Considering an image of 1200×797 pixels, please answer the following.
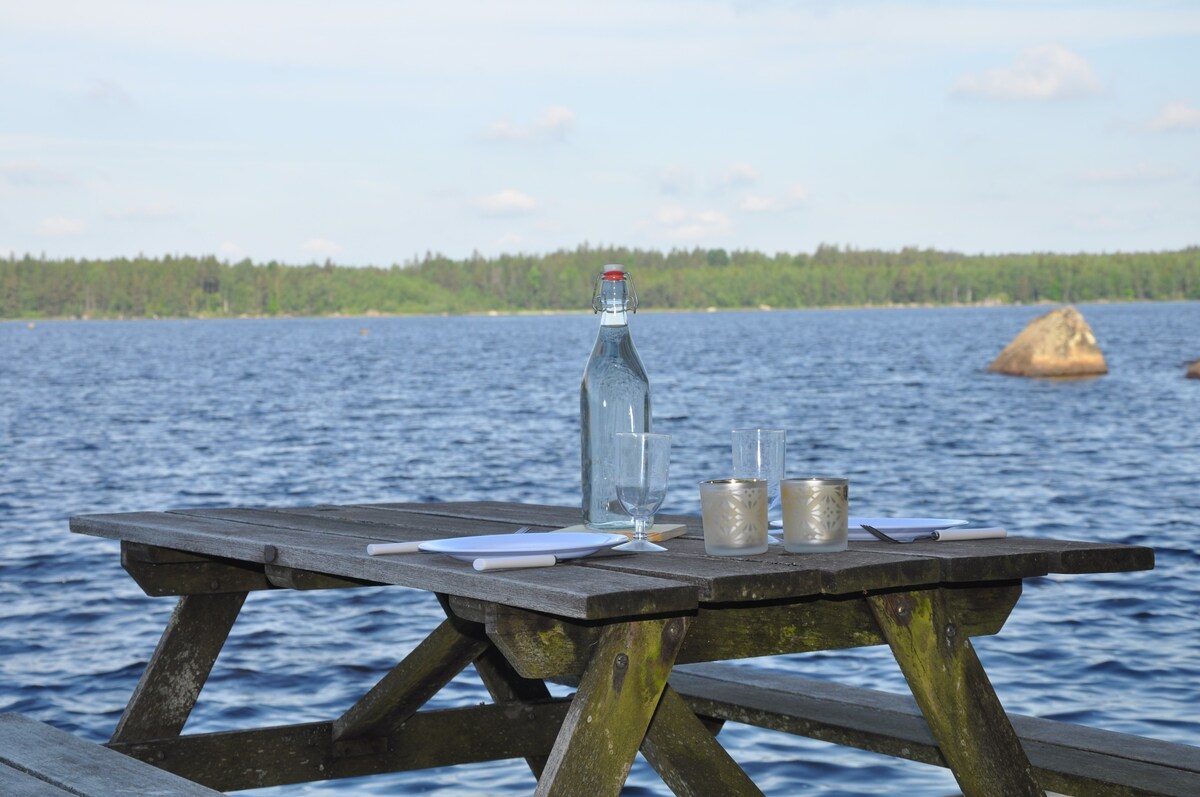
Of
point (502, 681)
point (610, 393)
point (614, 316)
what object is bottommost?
point (502, 681)

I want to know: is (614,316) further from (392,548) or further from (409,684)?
(409,684)

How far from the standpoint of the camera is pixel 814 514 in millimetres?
2479

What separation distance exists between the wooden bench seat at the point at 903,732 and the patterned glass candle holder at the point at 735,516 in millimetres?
1073

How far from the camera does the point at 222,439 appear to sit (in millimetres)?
25547

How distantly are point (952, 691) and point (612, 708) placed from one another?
0.66 m

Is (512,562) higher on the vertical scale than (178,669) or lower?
higher

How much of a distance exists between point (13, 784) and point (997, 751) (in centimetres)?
182

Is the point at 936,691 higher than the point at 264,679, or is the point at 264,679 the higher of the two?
the point at 936,691

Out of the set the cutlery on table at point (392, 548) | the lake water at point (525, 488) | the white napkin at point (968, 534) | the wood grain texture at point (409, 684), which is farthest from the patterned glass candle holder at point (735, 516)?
the lake water at point (525, 488)

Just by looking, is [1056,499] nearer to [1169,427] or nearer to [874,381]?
[1169,427]

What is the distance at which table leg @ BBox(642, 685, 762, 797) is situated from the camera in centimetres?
268

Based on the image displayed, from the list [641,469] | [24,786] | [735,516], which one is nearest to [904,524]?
[735,516]

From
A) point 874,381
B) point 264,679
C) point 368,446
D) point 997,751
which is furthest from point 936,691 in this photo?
point 874,381

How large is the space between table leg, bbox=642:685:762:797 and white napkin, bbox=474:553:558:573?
0.42 m
